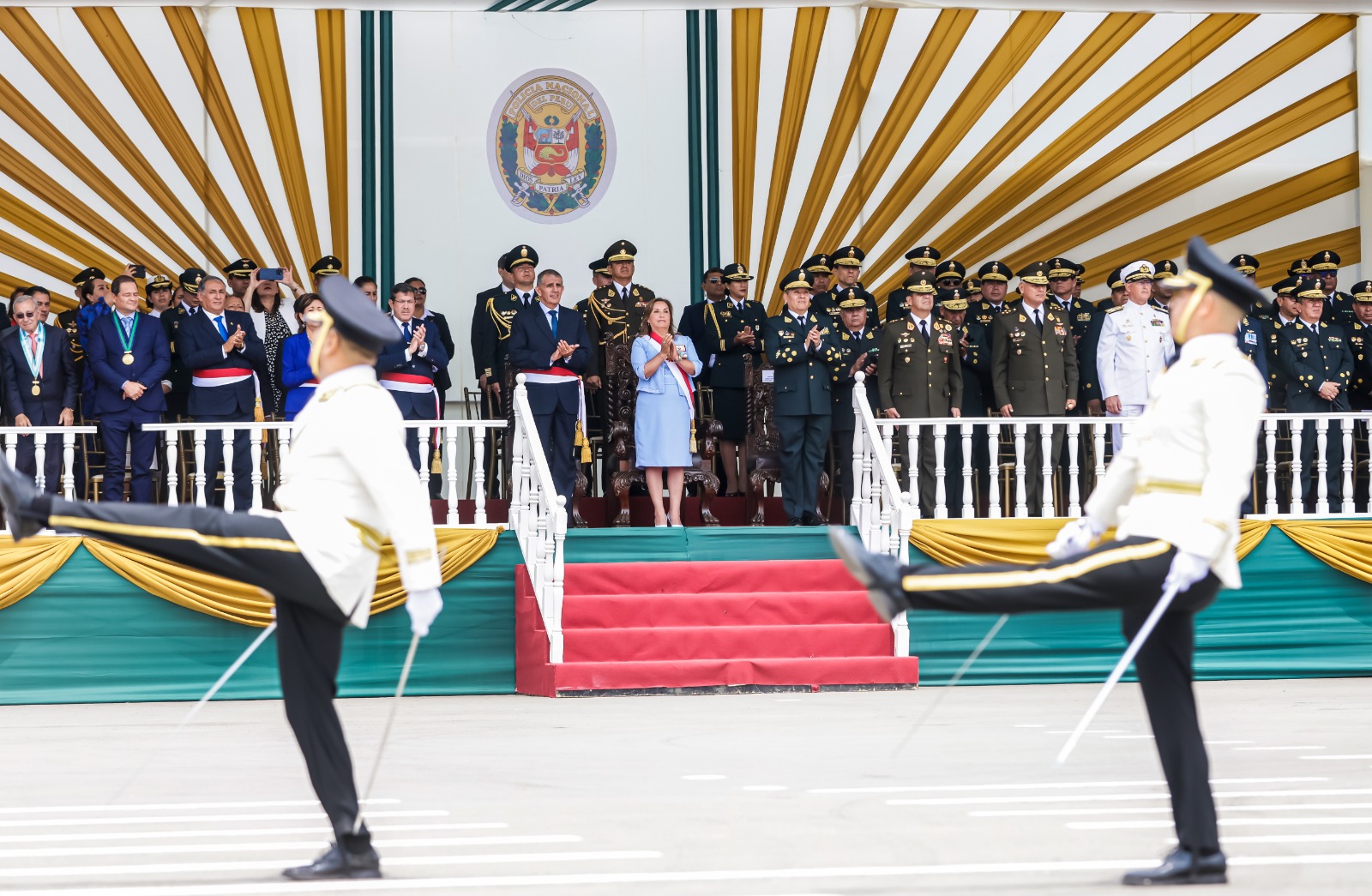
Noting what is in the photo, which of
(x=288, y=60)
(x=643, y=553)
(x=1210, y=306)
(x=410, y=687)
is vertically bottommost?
(x=410, y=687)

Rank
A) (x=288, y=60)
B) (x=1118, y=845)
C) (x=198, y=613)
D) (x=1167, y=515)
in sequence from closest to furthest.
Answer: (x=1167, y=515), (x=1118, y=845), (x=198, y=613), (x=288, y=60)

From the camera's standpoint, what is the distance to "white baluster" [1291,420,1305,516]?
31.1ft

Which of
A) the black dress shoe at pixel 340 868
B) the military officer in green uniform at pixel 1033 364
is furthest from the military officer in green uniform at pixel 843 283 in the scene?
the black dress shoe at pixel 340 868

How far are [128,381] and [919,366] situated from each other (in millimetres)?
4525

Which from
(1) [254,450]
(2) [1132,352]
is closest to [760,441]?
(2) [1132,352]

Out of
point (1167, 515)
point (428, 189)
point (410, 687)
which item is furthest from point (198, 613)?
point (1167, 515)

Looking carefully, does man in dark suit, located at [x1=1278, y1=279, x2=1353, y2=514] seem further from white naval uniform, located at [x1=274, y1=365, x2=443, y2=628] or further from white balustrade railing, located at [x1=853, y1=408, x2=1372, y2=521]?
white naval uniform, located at [x1=274, y1=365, x2=443, y2=628]

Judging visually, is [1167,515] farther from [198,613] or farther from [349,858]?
[198,613]

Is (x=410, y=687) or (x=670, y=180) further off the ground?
(x=670, y=180)

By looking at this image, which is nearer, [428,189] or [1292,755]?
[1292,755]

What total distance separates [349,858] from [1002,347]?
22.7 feet

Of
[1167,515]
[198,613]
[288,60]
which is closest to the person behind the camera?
[1167,515]

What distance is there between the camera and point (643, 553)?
9203 millimetres

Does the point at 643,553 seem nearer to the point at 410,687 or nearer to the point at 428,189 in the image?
the point at 410,687
